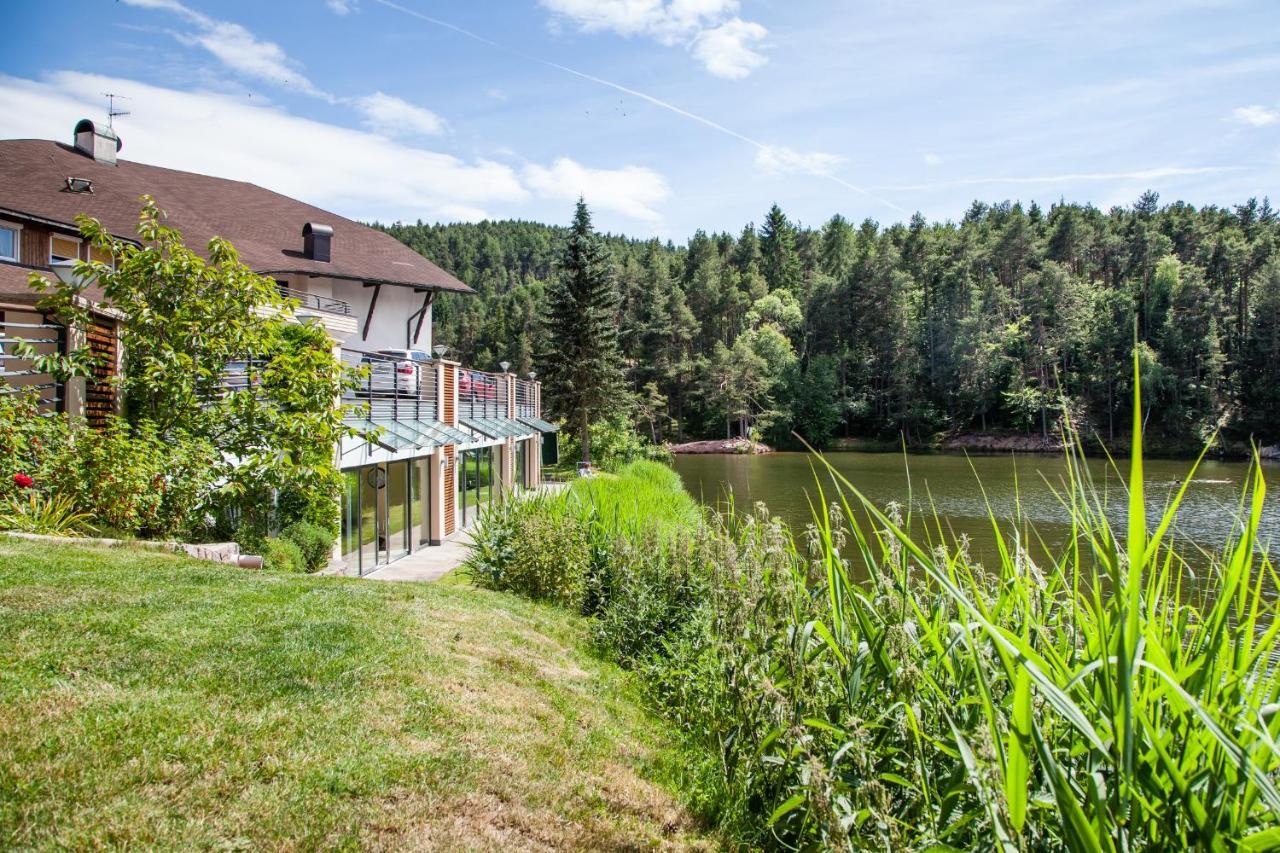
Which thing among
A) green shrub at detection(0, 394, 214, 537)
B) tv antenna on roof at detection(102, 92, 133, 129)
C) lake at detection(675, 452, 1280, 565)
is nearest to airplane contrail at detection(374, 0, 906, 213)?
lake at detection(675, 452, 1280, 565)

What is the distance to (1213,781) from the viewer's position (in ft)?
5.68

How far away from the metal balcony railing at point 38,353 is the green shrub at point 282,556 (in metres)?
2.91

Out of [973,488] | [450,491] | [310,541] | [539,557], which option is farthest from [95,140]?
[973,488]

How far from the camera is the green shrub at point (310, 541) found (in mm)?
11844

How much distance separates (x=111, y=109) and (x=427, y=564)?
17.9 metres

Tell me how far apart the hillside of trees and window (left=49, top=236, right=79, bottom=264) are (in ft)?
118

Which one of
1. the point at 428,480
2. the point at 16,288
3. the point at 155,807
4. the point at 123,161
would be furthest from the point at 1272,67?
the point at 123,161

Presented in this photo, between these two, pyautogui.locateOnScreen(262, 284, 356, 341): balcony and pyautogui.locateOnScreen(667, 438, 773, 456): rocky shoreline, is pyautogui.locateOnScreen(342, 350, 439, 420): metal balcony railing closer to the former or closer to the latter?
pyautogui.locateOnScreen(262, 284, 356, 341): balcony

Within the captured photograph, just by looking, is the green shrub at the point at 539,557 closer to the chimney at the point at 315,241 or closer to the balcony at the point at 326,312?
the balcony at the point at 326,312

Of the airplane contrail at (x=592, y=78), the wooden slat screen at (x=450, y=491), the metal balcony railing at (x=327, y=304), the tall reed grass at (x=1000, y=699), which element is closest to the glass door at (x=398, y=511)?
the wooden slat screen at (x=450, y=491)

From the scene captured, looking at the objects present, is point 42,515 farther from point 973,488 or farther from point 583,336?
point 583,336

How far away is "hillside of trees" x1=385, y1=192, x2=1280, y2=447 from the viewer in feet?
171

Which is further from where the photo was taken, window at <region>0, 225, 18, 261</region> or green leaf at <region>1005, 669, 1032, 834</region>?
window at <region>0, 225, 18, 261</region>

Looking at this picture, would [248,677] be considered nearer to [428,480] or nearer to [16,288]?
[16,288]
